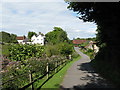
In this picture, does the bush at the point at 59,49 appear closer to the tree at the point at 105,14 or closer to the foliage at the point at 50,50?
the foliage at the point at 50,50

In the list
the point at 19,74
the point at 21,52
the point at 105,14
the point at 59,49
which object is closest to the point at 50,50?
the point at 59,49

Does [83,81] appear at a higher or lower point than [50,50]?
lower

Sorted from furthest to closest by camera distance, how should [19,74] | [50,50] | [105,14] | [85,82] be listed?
[50,50] < [105,14] < [85,82] < [19,74]

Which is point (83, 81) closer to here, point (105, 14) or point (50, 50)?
point (105, 14)

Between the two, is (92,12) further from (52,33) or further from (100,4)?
(52,33)

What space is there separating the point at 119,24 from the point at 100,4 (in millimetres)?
1998

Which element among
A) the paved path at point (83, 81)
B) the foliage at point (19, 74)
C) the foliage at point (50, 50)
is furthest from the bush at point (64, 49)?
the paved path at point (83, 81)

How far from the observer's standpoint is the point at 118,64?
14.1 m

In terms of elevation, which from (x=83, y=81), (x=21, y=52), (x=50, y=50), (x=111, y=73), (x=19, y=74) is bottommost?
(x=83, y=81)

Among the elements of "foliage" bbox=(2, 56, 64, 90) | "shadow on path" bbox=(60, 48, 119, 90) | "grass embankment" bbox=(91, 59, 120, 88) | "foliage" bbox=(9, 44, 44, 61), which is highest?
"foliage" bbox=(9, 44, 44, 61)

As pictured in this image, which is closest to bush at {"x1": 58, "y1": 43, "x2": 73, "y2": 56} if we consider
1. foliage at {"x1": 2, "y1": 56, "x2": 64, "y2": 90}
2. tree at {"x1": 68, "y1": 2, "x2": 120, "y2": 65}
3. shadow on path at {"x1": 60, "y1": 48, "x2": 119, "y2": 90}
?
foliage at {"x1": 2, "y1": 56, "x2": 64, "y2": 90}

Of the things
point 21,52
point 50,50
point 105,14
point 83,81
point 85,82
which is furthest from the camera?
point 50,50

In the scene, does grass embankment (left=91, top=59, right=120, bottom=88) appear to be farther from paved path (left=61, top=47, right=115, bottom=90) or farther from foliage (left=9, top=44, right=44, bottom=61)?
foliage (left=9, top=44, right=44, bottom=61)

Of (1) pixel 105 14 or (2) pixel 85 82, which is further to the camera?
(1) pixel 105 14
